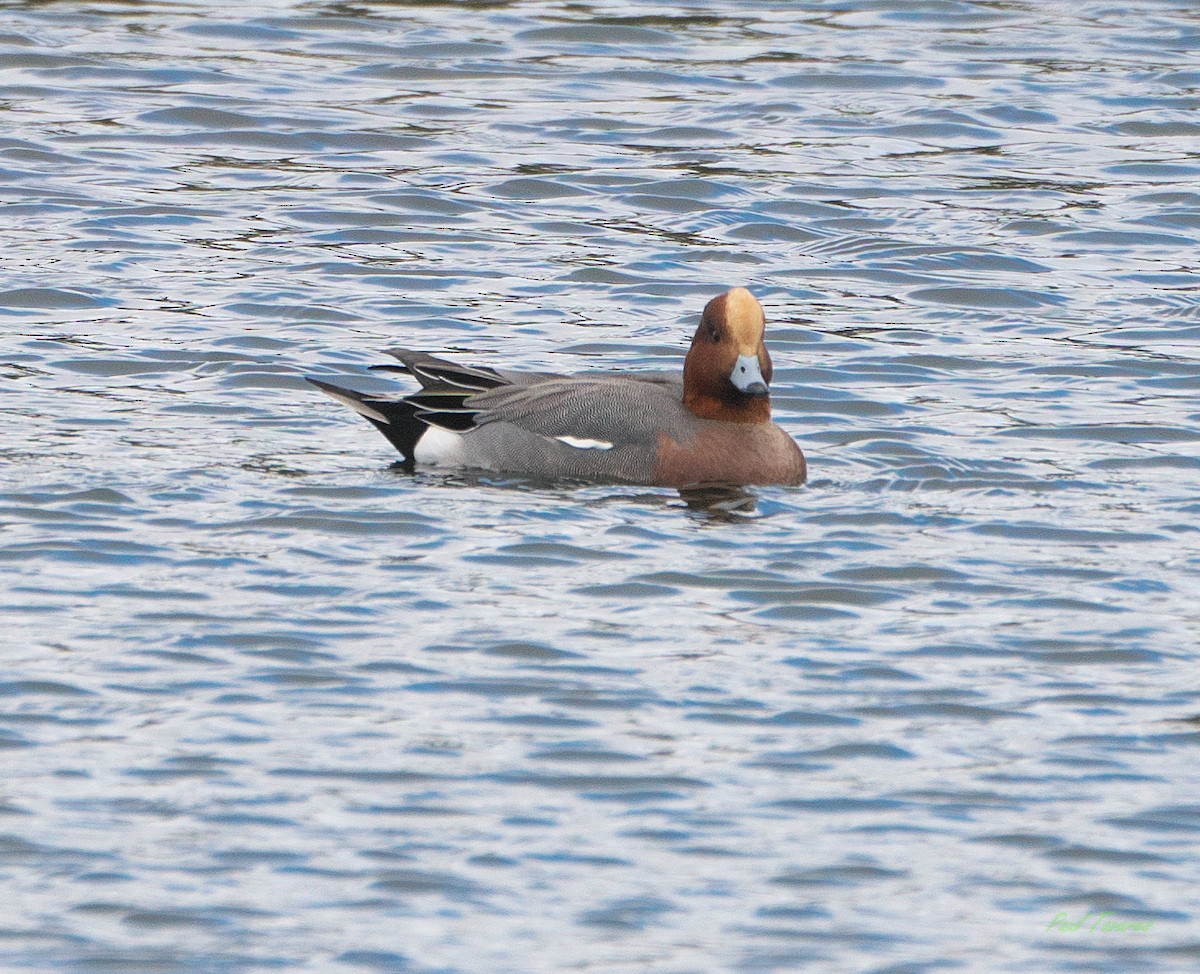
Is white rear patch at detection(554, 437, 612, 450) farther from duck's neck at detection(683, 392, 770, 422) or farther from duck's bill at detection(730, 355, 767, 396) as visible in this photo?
duck's bill at detection(730, 355, 767, 396)

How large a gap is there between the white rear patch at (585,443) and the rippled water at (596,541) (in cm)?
29

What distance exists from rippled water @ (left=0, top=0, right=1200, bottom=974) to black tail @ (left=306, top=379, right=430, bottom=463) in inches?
7.0

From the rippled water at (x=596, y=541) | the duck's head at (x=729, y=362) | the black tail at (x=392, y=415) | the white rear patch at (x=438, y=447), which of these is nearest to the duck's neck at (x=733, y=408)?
the duck's head at (x=729, y=362)

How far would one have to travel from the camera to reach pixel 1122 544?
8.79 metres

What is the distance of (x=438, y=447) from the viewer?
9867mm

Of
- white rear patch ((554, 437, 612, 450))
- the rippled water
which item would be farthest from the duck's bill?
white rear patch ((554, 437, 612, 450))

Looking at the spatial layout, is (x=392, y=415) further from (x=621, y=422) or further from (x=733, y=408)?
(x=733, y=408)

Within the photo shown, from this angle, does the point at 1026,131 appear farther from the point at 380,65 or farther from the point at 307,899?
the point at 307,899

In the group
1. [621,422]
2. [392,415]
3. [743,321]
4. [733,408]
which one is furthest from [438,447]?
[743,321]

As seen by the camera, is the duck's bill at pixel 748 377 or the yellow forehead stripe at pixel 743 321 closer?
the duck's bill at pixel 748 377

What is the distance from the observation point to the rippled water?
235 inches

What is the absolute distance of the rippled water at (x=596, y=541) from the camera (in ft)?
19.5

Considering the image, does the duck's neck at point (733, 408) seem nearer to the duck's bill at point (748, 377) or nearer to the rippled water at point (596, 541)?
the duck's bill at point (748, 377)

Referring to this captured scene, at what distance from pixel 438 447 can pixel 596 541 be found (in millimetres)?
1272
